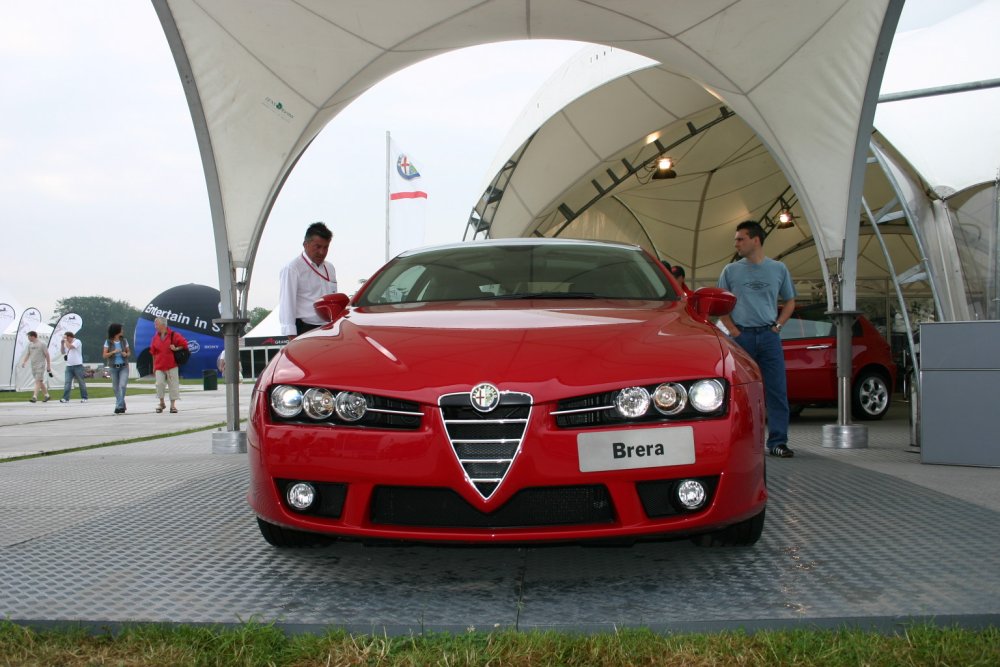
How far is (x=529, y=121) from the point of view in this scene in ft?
52.9

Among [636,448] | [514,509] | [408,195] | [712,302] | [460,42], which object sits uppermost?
[408,195]

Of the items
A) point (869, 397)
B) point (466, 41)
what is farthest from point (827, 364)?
point (466, 41)

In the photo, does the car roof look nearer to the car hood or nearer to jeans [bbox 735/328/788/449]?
the car hood

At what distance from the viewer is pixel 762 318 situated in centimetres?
612

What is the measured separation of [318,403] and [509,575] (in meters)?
0.93

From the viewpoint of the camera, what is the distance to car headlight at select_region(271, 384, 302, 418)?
281 cm

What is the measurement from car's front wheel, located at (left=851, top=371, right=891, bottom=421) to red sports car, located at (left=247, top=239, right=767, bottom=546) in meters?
7.87

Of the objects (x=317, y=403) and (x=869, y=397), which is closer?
(x=317, y=403)

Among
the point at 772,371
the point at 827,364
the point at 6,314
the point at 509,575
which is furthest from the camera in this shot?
the point at 6,314

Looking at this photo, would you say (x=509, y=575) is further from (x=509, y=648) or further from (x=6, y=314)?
(x=6, y=314)

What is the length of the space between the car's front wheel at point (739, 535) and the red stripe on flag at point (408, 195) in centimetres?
2902

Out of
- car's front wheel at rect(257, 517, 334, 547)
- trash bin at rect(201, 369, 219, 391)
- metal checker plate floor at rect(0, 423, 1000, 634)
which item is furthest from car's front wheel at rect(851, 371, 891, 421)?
trash bin at rect(201, 369, 219, 391)

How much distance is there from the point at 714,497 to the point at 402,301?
1850mm

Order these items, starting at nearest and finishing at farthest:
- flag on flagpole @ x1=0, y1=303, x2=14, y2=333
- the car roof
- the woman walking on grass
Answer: the car roof → the woman walking on grass → flag on flagpole @ x1=0, y1=303, x2=14, y2=333
